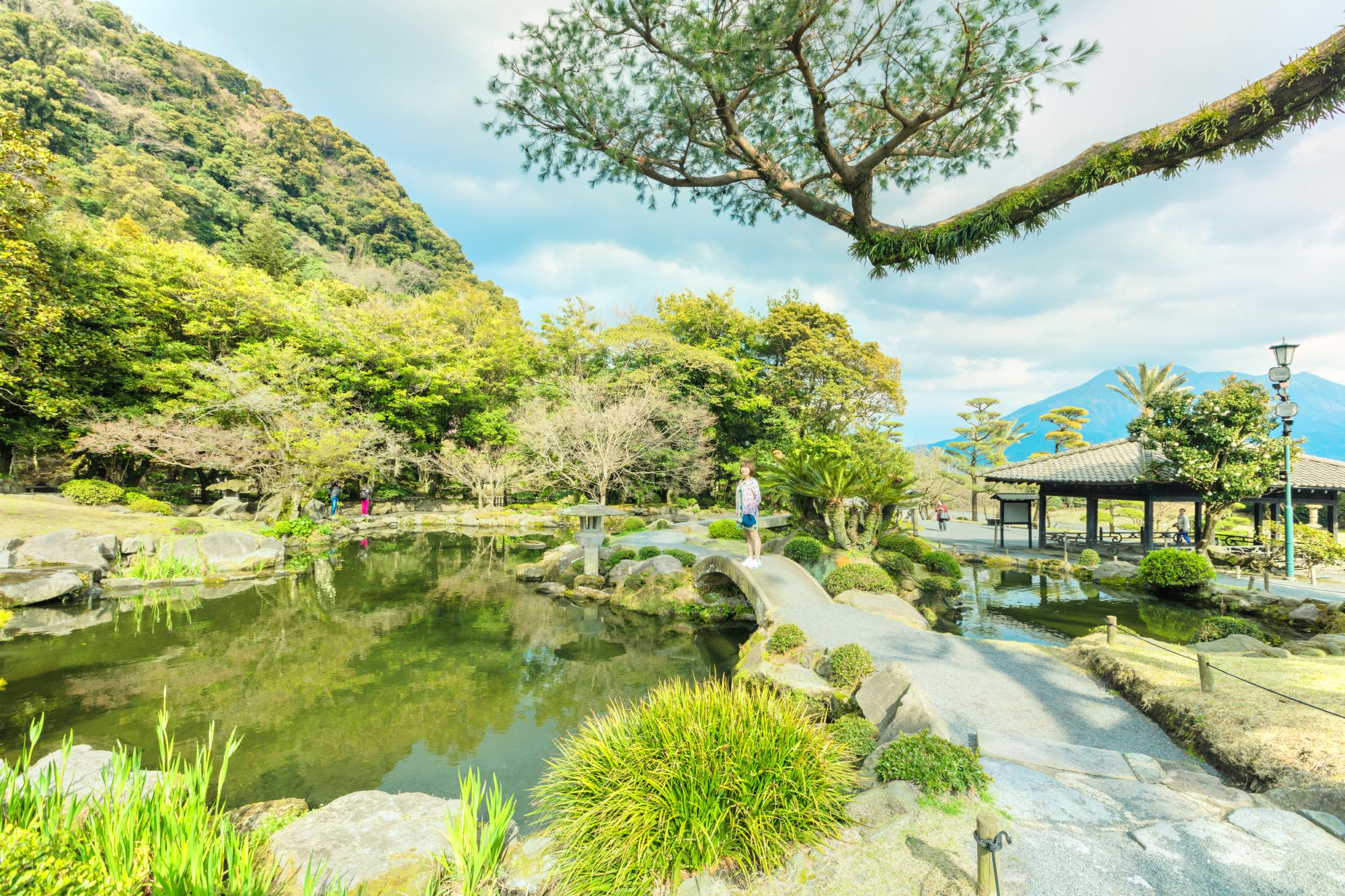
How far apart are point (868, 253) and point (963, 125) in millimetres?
2266

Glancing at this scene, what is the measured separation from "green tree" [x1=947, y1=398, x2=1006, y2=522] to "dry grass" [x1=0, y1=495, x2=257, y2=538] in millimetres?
38039

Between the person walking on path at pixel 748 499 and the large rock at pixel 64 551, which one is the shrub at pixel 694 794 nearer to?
the person walking on path at pixel 748 499

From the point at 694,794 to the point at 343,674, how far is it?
→ 7330 mm

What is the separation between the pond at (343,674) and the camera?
579 cm

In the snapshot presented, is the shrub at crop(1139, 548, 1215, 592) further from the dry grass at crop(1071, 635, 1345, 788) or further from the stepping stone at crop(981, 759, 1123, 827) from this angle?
the stepping stone at crop(981, 759, 1123, 827)

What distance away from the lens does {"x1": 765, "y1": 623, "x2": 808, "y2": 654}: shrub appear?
699 cm

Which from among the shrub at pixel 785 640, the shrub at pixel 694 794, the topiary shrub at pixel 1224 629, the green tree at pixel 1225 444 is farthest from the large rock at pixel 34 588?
the green tree at pixel 1225 444

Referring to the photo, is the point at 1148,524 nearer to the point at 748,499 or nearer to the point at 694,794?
→ the point at 748,499

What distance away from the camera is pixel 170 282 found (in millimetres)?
20672

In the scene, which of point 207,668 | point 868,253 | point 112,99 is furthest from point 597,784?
point 112,99

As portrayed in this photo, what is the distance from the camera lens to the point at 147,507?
15992 mm

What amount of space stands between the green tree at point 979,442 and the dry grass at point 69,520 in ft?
125

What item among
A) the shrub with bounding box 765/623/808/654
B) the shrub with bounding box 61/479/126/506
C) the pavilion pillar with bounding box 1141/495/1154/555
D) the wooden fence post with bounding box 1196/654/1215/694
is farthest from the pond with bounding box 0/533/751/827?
the pavilion pillar with bounding box 1141/495/1154/555

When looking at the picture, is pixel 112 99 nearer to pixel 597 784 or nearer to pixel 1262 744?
pixel 597 784
